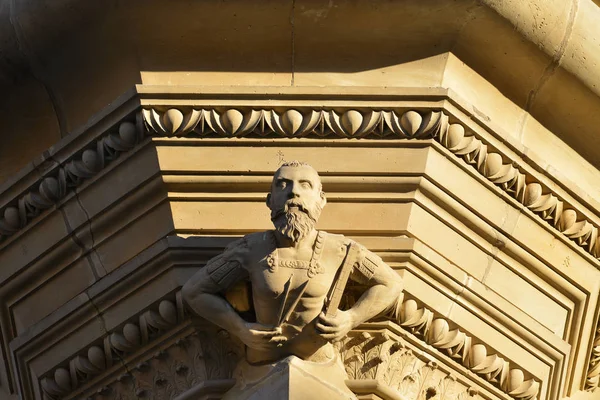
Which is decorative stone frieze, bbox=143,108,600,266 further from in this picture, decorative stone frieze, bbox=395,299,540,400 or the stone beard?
decorative stone frieze, bbox=395,299,540,400

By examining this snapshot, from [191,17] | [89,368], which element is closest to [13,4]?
[191,17]

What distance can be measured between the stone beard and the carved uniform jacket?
73 millimetres

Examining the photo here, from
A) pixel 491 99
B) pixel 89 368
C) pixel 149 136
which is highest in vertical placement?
pixel 491 99

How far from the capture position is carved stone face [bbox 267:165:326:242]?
9.35 meters

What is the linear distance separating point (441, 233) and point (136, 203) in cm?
106

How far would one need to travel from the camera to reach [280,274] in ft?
30.7

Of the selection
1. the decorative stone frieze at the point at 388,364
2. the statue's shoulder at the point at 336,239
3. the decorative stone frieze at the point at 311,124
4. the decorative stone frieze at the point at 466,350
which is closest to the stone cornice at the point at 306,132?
the decorative stone frieze at the point at 311,124

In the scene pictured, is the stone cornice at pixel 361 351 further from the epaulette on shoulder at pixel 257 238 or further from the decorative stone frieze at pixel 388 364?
the epaulette on shoulder at pixel 257 238

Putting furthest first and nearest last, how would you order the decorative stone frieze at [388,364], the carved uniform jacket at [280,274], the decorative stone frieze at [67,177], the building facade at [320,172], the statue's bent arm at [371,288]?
the decorative stone frieze at [67,177] < the building facade at [320,172] < the decorative stone frieze at [388,364] < the statue's bent arm at [371,288] < the carved uniform jacket at [280,274]

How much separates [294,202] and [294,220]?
0.20 ft

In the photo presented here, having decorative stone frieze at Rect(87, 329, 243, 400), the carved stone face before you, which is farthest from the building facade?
the carved stone face

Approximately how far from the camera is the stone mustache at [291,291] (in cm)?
934

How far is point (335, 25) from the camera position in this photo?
9.87 m

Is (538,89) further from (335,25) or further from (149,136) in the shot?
(149,136)
